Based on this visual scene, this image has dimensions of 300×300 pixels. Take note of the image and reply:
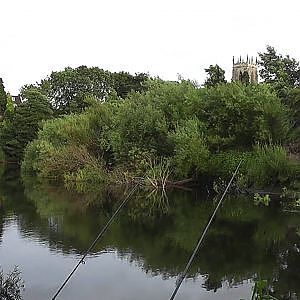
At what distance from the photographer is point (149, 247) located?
15.8 meters

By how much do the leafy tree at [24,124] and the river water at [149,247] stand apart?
76.7ft

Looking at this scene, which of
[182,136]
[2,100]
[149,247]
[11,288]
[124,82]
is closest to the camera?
[11,288]

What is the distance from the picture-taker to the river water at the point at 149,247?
12000mm

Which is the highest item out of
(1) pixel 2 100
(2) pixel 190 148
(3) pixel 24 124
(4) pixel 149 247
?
(1) pixel 2 100

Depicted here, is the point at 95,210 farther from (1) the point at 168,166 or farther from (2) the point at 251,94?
(2) the point at 251,94

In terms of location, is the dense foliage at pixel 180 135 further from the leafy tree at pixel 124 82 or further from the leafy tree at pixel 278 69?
the leafy tree at pixel 124 82

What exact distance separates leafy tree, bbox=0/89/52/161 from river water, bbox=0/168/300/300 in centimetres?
2338

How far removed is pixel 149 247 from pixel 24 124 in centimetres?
3455

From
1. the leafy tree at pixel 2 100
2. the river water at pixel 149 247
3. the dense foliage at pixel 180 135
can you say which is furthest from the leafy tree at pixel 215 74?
the leafy tree at pixel 2 100

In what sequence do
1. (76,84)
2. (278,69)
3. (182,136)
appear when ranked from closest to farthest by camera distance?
1. (182,136)
2. (278,69)
3. (76,84)

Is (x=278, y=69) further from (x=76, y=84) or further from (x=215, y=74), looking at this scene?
(x=76, y=84)

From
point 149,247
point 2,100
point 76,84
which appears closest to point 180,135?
point 149,247

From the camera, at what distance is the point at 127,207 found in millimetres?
23094

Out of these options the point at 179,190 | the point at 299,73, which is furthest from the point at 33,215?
the point at 299,73
